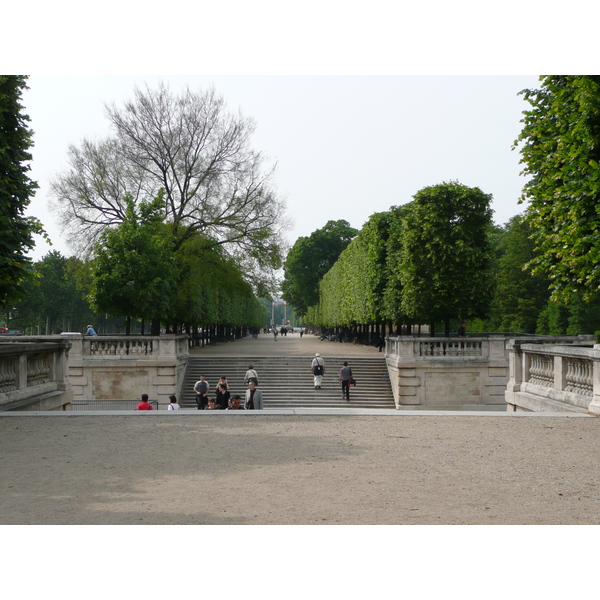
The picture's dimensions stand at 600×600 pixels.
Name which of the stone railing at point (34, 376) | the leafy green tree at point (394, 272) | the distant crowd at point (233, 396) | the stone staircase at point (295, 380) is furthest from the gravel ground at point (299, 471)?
the leafy green tree at point (394, 272)

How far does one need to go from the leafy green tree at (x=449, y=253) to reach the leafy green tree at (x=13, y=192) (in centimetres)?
2238

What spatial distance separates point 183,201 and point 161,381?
616 inches

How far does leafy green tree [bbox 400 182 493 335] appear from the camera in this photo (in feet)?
113

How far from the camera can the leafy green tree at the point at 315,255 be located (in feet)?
315

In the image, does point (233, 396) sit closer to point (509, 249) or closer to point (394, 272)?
point (394, 272)

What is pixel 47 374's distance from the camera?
52.2 ft

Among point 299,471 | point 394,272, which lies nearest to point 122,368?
point 394,272

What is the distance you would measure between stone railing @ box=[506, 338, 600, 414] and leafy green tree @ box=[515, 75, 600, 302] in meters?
1.57

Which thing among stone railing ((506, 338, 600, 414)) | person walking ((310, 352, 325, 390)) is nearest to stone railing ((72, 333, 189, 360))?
person walking ((310, 352, 325, 390))

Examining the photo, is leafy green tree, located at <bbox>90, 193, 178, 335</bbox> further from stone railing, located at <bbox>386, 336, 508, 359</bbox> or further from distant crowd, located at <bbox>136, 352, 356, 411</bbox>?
stone railing, located at <bbox>386, 336, 508, 359</bbox>

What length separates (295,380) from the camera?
31453 millimetres

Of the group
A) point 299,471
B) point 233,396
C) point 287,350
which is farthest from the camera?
point 287,350

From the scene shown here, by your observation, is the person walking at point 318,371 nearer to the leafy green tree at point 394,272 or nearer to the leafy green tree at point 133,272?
the leafy green tree at point 133,272

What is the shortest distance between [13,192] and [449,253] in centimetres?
2344
